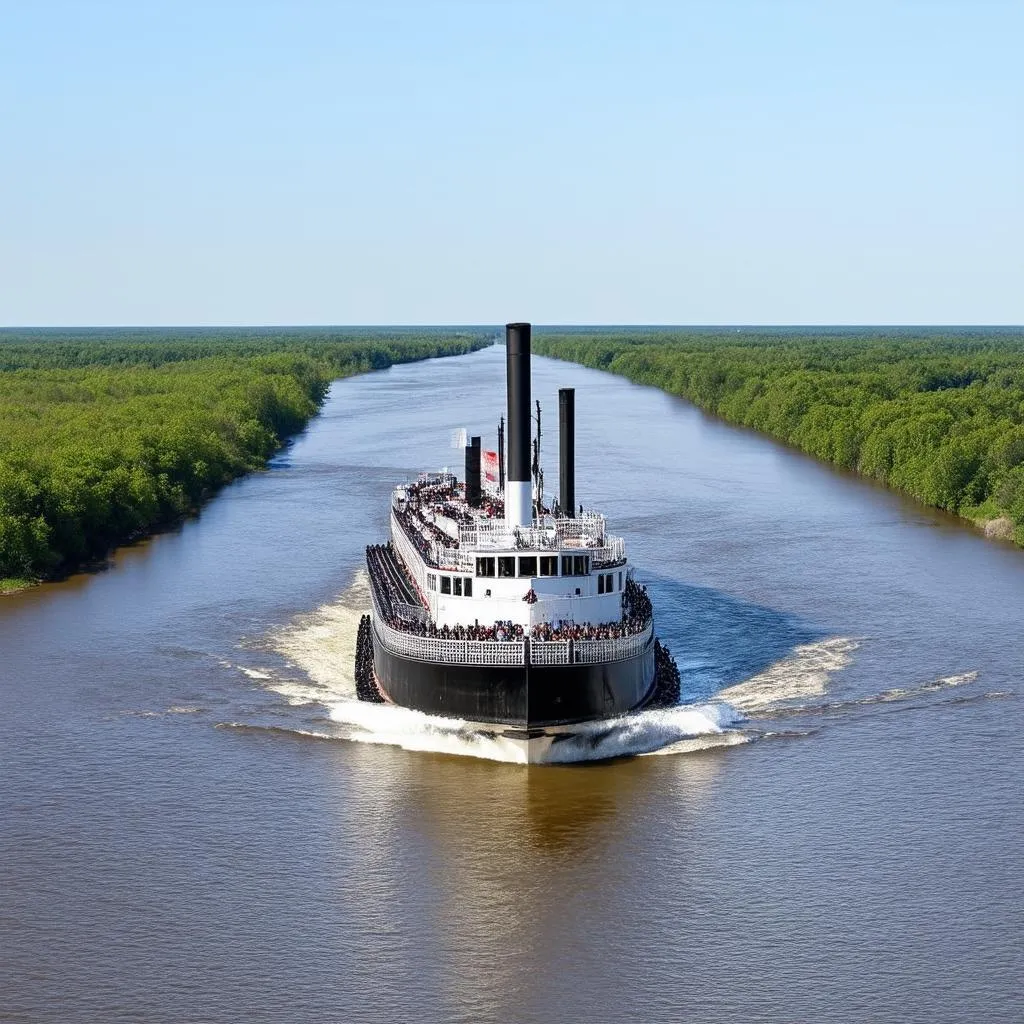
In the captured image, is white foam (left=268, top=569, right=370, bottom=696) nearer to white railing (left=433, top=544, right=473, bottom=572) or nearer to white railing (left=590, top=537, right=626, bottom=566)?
white railing (left=433, top=544, right=473, bottom=572)

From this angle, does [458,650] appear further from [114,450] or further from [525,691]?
[114,450]

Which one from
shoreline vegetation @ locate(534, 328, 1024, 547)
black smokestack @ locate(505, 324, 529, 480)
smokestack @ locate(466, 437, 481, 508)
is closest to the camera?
black smokestack @ locate(505, 324, 529, 480)

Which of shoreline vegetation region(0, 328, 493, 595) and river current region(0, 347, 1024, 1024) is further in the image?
shoreline vegetation region(0, 328, 493, 595)

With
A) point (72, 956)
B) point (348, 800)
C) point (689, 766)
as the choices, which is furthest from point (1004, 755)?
point (72, 956)

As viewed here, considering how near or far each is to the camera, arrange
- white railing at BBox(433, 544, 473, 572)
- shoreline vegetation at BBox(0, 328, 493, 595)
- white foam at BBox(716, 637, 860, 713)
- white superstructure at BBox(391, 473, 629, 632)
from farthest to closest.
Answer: shoreline vegetation at BBox(0, 328, 493, 595), white foam at BBox(716, 637, 860, 713), white railing at BBox(433, 544, 473, 572), white superstructure at BBox(391, 473, 629, 632)

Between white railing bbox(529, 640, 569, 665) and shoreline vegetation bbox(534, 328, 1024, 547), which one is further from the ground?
shoreline vegetation bbox(534, 328, 1024, 547)

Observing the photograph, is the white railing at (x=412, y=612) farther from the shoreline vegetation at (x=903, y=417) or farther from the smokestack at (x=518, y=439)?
the shoreline vegetation at (x=903, y=417)

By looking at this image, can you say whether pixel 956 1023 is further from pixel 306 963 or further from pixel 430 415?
pixel 430 415

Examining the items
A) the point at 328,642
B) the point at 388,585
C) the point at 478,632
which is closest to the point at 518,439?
the point at 478,632

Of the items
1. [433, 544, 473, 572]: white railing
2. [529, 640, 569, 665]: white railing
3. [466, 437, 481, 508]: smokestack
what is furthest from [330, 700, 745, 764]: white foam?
[466, 437, 481, 508]: smokestack
